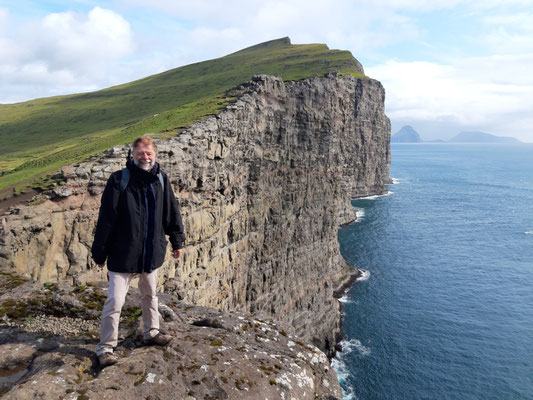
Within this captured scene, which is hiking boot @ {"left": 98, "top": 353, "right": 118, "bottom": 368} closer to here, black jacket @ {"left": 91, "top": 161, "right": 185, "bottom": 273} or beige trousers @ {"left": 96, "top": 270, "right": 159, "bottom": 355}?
beige trousers @ {"left": 96, "top": 270, "right": 159, "bottom": 355}

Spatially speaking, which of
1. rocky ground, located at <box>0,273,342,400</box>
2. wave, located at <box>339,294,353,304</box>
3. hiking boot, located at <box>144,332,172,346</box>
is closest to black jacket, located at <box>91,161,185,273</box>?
hiking boot, located at <box>144,332,172,346</box>

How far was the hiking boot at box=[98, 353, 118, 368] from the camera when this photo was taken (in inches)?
330

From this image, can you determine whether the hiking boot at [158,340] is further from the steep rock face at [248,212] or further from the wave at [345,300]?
the wave at [345,300]

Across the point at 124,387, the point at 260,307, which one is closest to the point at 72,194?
the point at 124,387

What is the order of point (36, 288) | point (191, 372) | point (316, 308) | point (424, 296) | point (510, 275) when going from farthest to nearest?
point (510, 275)
point (424, 296)
point (316, 308)
point (36, 288)
point (191, 372)

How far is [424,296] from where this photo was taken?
250 ft

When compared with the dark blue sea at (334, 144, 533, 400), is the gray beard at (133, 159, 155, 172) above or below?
→ above

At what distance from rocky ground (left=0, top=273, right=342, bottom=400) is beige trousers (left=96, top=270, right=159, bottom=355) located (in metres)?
0.42

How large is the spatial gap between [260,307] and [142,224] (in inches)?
1764

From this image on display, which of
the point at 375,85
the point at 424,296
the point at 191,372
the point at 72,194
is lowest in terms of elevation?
the point at 424,296

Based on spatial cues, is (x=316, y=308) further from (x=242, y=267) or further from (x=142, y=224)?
(x=142, y=224)

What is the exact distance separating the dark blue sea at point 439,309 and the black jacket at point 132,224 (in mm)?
51011

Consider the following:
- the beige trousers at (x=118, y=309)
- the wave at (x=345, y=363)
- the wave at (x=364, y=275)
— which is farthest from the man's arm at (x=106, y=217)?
the wave at (x=364, y=275)

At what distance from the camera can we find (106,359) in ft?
27.6
